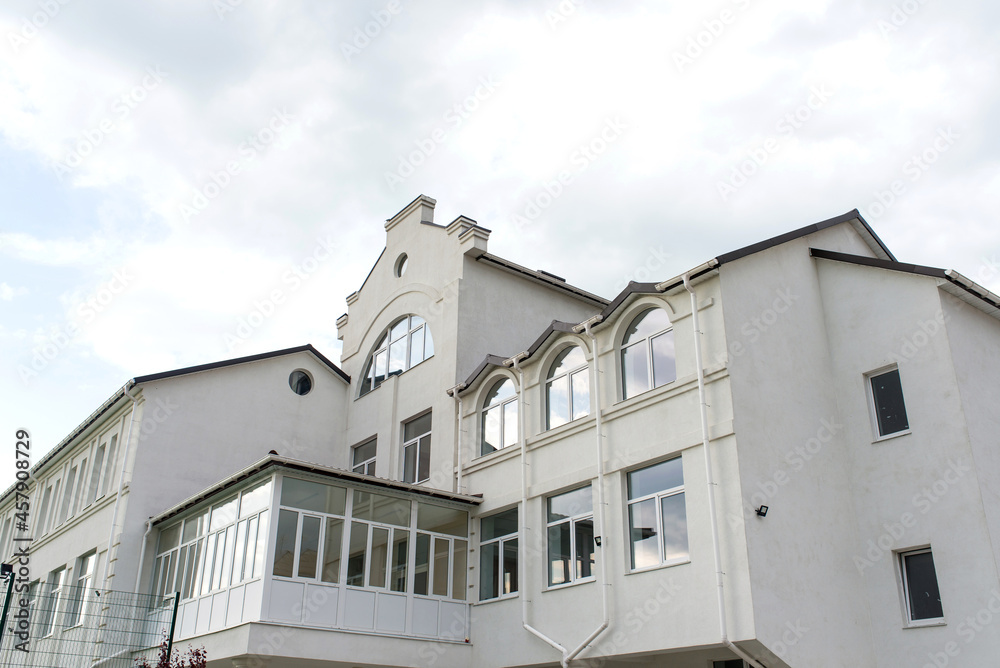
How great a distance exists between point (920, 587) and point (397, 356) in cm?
1424

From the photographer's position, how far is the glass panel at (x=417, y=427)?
22.1 m

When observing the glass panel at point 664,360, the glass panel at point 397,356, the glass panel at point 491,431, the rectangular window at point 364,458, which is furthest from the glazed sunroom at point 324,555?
the glass panel at point 397,356

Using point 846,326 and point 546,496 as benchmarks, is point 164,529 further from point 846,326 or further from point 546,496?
point 846,326

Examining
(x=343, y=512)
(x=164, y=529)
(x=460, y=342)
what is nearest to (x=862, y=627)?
(x=343, y=512)

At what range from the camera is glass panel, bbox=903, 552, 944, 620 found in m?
13.9

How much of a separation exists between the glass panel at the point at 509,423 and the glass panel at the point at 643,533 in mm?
3923

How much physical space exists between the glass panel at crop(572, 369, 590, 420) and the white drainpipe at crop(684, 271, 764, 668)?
292 cm

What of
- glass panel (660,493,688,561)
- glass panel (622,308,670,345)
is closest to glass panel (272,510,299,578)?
glass panel (660,493,688,561)

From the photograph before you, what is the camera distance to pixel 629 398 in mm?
16297

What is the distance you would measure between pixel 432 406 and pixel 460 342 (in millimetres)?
1737

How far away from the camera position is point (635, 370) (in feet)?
54.3

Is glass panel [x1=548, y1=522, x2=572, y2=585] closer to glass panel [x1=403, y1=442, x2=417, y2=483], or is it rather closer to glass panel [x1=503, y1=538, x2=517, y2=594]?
glass panel [x1=503, y1=538, x2=517, y2=594]

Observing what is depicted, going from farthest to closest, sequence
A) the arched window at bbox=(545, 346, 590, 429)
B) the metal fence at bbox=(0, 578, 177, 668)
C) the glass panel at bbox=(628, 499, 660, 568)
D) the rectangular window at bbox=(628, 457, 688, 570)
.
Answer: the arched window at bbox=(545, 346, 590, 429) → the metal fence at bbox=(0, 578, 177, 668) → the glass panel at bbox=(628, 499, 660, 568) → the rectangular window at bbox=(628, 457, 688, 570)

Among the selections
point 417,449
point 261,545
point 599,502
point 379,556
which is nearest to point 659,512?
point 599,502
